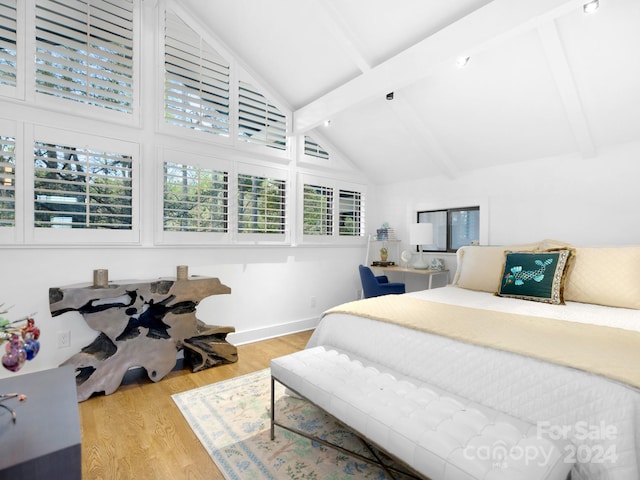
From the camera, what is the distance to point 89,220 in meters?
2.61

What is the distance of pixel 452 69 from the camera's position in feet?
9.09

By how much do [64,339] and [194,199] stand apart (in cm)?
152

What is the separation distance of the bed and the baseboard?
144 cm

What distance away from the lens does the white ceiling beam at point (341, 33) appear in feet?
8.59

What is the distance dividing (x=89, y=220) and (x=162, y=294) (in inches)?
32.4

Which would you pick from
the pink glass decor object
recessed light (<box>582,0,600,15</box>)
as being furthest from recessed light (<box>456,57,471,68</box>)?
the pink glass decor object

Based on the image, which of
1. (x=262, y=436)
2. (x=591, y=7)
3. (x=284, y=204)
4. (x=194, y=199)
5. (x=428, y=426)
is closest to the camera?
(x=428, y=426)

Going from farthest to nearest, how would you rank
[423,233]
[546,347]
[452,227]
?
[452,227]
[423,233]
[546,347]

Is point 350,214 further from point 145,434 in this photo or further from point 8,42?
point 8,42

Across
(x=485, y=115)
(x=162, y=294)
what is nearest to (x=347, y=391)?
(x=162, y=294)

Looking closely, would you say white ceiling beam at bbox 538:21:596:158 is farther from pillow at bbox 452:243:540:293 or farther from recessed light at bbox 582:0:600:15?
pillow at bbox 452:243:540:293

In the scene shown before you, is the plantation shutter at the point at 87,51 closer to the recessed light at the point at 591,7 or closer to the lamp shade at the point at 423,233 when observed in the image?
the lamp shade at the point at 423,233

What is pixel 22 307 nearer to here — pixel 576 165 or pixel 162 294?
pixel 162 294

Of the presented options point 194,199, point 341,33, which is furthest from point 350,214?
point 341,33
